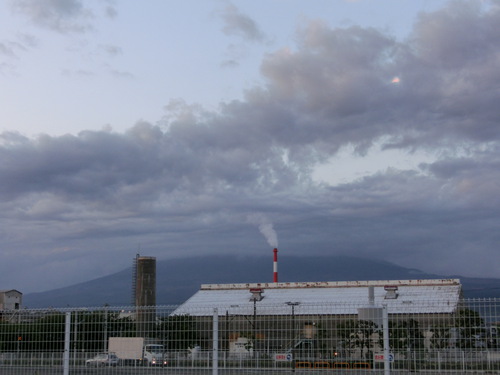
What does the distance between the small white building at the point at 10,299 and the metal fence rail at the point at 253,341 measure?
96.6 metres

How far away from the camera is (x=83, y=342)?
1541 cm

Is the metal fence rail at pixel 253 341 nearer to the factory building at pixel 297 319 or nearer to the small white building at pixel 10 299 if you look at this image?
the factory building at pixel 297 319

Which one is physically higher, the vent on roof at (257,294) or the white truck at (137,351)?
the vent on roof at (257,294)

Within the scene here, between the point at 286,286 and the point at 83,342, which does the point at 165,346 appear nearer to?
the point at 83,342

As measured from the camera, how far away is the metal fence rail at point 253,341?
41.9ft

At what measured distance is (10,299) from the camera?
10950 cm

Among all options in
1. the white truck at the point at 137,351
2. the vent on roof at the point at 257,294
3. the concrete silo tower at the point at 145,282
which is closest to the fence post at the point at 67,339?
the white truck at the point at 137,351

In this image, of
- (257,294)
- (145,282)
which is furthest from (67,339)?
(145,282)

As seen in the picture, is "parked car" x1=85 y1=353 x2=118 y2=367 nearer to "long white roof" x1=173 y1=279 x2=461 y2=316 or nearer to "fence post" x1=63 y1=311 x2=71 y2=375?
"fence post" x1=63 y1=311 x2=71 y2=375

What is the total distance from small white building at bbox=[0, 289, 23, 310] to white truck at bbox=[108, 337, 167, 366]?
98.1 metres

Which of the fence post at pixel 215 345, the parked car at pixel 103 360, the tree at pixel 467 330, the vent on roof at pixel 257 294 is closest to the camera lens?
the tree at pixel 467 330

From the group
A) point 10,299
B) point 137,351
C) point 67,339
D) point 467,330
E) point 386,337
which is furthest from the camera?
point 10,299

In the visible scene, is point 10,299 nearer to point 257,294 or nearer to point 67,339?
point 257,294

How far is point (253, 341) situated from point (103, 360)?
3.85 m
